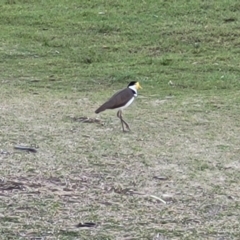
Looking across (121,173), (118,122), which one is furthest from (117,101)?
(121,173)

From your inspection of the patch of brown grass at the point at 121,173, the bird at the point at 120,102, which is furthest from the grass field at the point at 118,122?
the bird at the point at 120,102

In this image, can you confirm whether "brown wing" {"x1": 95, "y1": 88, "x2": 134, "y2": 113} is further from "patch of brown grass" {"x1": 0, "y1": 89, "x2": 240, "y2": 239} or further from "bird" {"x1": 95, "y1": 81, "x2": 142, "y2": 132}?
"patch of brown grass" {"x1": 0, "y1": 89, "x2": 240, "y2": 239}

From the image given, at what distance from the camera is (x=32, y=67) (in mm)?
13766

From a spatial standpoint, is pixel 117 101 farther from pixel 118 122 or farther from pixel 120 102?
pixel 118 122

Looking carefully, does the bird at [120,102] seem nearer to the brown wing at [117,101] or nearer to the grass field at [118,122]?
the brown wing at [117,101]

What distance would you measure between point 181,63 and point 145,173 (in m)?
7.25

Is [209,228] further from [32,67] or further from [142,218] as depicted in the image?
[32,67]

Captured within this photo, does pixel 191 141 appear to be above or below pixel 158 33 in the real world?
above

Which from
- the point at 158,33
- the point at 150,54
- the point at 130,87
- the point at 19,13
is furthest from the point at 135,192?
the point at 19,13

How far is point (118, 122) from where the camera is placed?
942 centimetres

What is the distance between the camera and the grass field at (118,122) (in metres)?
5.59

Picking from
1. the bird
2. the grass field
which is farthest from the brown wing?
the grass field

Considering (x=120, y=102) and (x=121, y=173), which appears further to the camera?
(x=120, y=102)

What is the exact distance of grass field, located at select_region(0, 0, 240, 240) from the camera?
5590 mm
